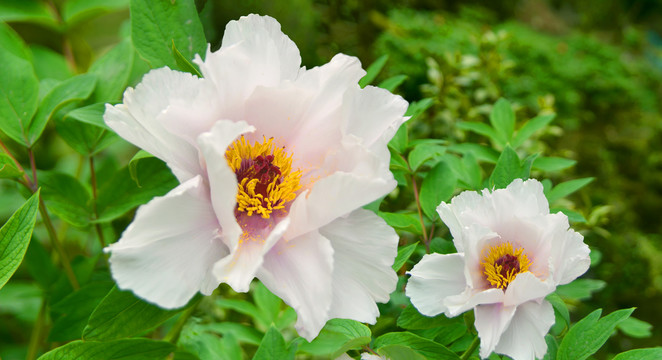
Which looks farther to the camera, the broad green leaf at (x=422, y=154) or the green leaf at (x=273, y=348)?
the broad green leaf at (x=422, y=154)

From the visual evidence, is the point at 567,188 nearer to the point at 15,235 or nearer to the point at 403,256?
the point at 403,256

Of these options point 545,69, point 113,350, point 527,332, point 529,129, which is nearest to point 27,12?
point 113,350

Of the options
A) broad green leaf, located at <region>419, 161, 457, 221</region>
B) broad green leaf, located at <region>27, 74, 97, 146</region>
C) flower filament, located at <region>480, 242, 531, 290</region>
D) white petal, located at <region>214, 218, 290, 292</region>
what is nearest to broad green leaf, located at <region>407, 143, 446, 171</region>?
broad green leaf, located at <region>419, 161, 457, 221</region>

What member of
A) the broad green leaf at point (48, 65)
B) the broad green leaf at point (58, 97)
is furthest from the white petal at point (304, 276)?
the broad green leaf at point (48, 65)

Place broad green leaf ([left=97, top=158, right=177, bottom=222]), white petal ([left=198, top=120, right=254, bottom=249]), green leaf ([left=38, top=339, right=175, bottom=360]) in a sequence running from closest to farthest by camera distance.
A: white petal ([left=198, top=120, right=254, bottom=249])
green leaf ([left=38, top=339, right=175, bottom=360])
broad green leaf ([left=97, top=158, right=177, bottom=222])

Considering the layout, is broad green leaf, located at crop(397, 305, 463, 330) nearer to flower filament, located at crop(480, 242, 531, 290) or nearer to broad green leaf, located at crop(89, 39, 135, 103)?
flower filament, located at crop(480, 242, 531, 290)

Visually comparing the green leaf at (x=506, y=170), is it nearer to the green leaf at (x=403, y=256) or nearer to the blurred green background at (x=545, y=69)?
the green leaf at (x=403, y=256)

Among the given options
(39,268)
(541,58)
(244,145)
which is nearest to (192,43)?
(244,145)
